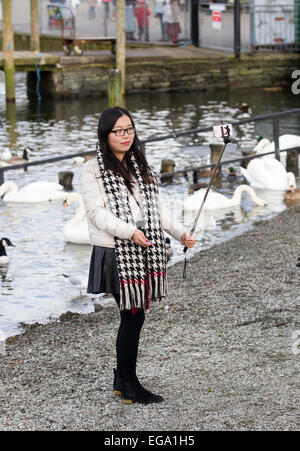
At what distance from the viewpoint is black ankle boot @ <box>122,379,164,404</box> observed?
494cm

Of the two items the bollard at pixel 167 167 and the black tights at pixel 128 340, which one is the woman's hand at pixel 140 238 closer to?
the black tights at pixel 128 340

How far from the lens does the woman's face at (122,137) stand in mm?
4758

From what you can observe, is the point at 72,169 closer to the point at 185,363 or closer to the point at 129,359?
the point at 185,363

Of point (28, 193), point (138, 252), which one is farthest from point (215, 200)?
point (138, 252)

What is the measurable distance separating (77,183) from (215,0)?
19.3 metres

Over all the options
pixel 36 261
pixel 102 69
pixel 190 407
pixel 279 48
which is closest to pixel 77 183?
pixel 36 261

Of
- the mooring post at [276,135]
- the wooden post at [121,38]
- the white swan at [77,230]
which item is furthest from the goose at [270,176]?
the wooden post at [121,38]

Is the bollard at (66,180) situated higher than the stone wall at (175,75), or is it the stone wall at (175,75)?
the stone wall at (175,75)

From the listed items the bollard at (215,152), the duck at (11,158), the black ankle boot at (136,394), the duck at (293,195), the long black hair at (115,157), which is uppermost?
the long black hair at (115,157)

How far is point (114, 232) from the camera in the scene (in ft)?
15.2

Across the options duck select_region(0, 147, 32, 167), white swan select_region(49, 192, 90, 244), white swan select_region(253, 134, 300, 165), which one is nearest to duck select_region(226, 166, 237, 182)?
white swan select_region(253, 134, 300, 165)

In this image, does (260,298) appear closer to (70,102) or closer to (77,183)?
(77,183)

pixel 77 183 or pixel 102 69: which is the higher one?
pixel 102 69

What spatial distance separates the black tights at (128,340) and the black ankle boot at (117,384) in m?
0.07
